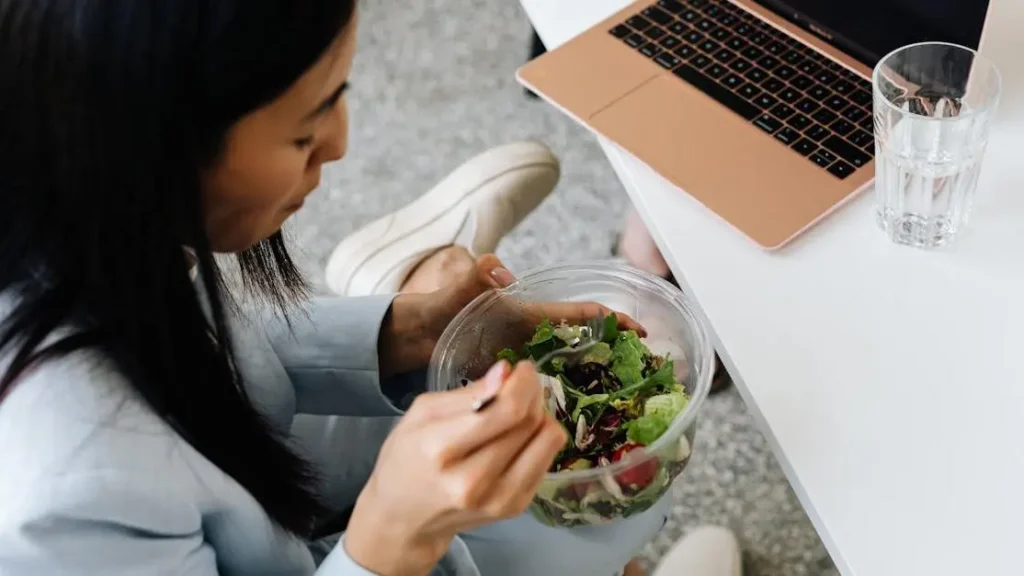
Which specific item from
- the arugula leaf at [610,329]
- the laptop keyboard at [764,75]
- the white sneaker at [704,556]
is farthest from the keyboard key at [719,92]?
the white sneaker at [704,556]

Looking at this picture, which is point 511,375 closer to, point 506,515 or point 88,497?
point 506,515

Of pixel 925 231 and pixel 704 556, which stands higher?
pixel 925 231

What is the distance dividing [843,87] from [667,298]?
0.25 meters

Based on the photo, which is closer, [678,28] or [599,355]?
[599,355]

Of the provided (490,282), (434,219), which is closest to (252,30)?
(490,282)

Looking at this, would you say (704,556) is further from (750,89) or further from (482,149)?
(482,149)

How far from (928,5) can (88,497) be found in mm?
665

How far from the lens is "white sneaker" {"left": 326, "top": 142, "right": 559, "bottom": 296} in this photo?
118 centimetres

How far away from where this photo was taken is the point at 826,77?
854 mm

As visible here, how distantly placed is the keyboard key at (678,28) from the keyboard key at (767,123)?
0.12 metres

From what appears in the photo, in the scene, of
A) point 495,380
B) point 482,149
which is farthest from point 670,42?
point 482,149

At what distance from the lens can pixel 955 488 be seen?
1.99 feet

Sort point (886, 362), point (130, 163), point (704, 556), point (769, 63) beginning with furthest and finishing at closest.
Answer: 1. point (704, 556)
2. point (769, 63)
3. point (886, 362)
4. point (130, 163)

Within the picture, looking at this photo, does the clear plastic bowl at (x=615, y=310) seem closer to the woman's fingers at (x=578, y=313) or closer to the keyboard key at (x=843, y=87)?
the woman's fingers at (x=578, y=313)
